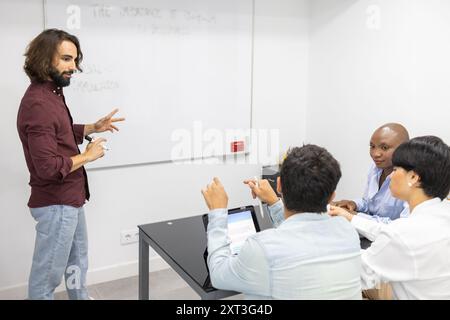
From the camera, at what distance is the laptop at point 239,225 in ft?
6.11

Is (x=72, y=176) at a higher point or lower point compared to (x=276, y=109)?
lower

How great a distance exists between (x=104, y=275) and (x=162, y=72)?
4.90 feet

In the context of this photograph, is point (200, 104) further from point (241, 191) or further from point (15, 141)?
point (15, 141)

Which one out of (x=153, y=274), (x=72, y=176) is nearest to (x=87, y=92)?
(x=72, y=176)

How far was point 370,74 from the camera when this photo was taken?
10.9ft

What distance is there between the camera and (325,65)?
371 centimetres

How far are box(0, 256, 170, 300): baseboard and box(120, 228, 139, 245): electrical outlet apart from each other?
0.17 metres

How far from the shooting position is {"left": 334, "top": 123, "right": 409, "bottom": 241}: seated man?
2.34m

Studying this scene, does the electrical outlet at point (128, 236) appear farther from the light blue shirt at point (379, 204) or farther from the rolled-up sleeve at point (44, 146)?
the light blue shirt at point (379, 204)

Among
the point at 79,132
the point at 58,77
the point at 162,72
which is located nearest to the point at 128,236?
the point at 79,132

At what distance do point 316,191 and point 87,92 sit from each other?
2.03 m

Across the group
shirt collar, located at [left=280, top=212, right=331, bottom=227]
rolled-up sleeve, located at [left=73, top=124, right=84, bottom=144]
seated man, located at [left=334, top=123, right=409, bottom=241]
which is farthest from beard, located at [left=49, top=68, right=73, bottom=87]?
seated man, located at [left=334, top=123, right=409, bottom=241]

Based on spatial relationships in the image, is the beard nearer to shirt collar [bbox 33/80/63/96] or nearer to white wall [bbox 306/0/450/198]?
shirt collar [bbox 33/80/63/96]

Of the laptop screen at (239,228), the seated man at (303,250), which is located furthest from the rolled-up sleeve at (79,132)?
the seated man at (303,250)
